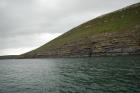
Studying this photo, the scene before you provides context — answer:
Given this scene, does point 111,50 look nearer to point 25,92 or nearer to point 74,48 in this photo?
point 74,48

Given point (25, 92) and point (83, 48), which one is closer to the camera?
point (25, 92)

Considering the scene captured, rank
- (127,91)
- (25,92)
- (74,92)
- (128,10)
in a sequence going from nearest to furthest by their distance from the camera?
(127,91) < (74,92) < (25,92) < (128,10)

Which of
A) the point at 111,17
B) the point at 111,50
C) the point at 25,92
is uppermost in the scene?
the point at 111,17

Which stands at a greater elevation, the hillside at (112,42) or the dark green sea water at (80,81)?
the hillside at (112,42)

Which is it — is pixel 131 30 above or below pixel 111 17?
below

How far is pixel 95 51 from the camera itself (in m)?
134

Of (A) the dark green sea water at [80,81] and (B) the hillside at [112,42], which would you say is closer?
(A) the dark green sea water at [80,81]

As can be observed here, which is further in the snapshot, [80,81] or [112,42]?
[112,42]

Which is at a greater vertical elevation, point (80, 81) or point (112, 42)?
point (112, 42)

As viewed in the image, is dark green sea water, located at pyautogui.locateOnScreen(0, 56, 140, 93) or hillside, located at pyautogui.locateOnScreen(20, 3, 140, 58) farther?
hillside, located at pyautogui.locateOnScreen(20, 3, 140, 58)

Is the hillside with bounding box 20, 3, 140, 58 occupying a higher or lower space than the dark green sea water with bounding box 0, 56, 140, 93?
higher

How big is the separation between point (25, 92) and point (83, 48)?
11697cm

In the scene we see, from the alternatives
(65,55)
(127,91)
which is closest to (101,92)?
(127,91)

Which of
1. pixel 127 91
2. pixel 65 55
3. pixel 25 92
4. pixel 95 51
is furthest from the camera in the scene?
pixel 65 55
